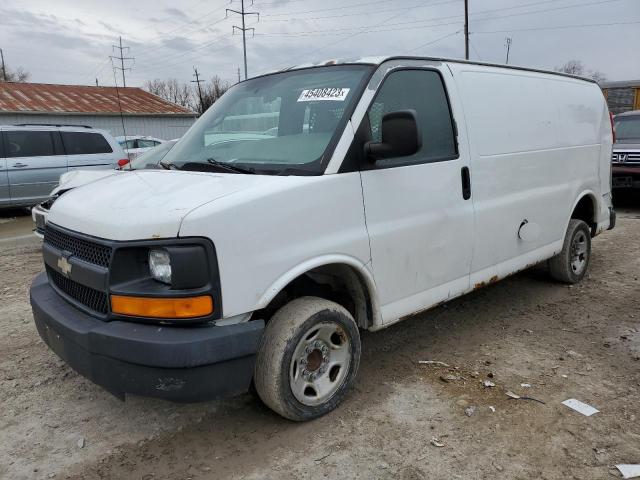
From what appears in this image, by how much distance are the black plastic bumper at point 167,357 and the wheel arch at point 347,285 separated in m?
0.51

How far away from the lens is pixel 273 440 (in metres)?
3.00

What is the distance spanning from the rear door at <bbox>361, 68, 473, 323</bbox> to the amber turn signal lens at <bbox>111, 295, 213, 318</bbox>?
1.13 meters

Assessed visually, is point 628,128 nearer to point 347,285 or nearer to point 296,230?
point 347,285

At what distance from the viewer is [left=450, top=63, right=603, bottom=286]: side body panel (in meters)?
4.06

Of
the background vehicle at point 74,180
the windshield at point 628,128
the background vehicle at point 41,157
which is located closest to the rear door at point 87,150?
the background vehicle at point 41,157

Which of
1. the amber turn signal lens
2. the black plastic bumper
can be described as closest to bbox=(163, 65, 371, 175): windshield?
the amber turn signal lens

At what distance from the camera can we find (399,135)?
9.99 feet

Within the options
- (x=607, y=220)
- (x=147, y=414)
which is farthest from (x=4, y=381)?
(x=607, y=220)

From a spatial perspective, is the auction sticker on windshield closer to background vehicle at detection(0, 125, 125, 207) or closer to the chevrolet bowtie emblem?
the chevrolet bowtie emblem

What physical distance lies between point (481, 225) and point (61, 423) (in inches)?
122

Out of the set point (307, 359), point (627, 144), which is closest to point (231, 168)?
point (307, 359)

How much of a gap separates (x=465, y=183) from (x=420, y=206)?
54cm

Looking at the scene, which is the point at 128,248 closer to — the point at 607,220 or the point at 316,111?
the point at 316,111

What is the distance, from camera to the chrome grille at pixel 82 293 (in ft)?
9.05
